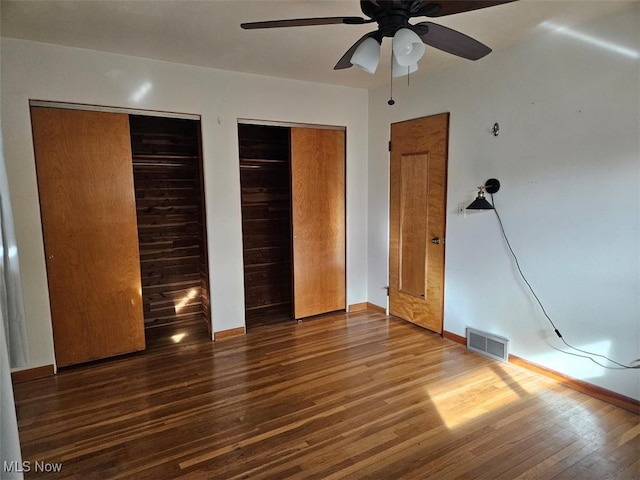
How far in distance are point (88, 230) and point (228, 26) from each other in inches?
75.7

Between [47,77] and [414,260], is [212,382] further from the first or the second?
[47,77]

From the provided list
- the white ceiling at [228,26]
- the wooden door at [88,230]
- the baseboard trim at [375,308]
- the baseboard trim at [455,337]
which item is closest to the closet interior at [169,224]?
the wooden door at [88,230]

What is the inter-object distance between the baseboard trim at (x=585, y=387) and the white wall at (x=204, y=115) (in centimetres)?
198

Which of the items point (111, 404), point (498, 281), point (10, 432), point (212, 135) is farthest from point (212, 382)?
point (498, 281)

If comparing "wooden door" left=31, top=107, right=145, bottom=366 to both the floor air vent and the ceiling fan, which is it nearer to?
the ceiling fan

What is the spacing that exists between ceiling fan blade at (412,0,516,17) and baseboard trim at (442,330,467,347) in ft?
9.08

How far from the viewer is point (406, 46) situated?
1.74 m

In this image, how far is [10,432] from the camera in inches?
48.9

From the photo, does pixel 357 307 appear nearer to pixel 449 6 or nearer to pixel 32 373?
pixel 32 373

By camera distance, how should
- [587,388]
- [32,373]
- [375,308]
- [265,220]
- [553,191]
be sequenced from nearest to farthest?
1. [587,388]
2. [553,191]
3. [32,373]
4. [375,308]
5. [265,220]

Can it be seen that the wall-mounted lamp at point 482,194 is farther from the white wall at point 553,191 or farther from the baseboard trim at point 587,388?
the baseboard trim at point 587,388

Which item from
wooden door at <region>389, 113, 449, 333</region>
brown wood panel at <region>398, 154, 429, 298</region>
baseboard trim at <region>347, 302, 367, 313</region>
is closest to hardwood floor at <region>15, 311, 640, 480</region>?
wooden door at <region>389, 113, 449, 333</region>

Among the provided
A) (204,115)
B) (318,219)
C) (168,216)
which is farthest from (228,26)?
(168,216)

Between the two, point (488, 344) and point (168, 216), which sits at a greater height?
point (168, 216)
